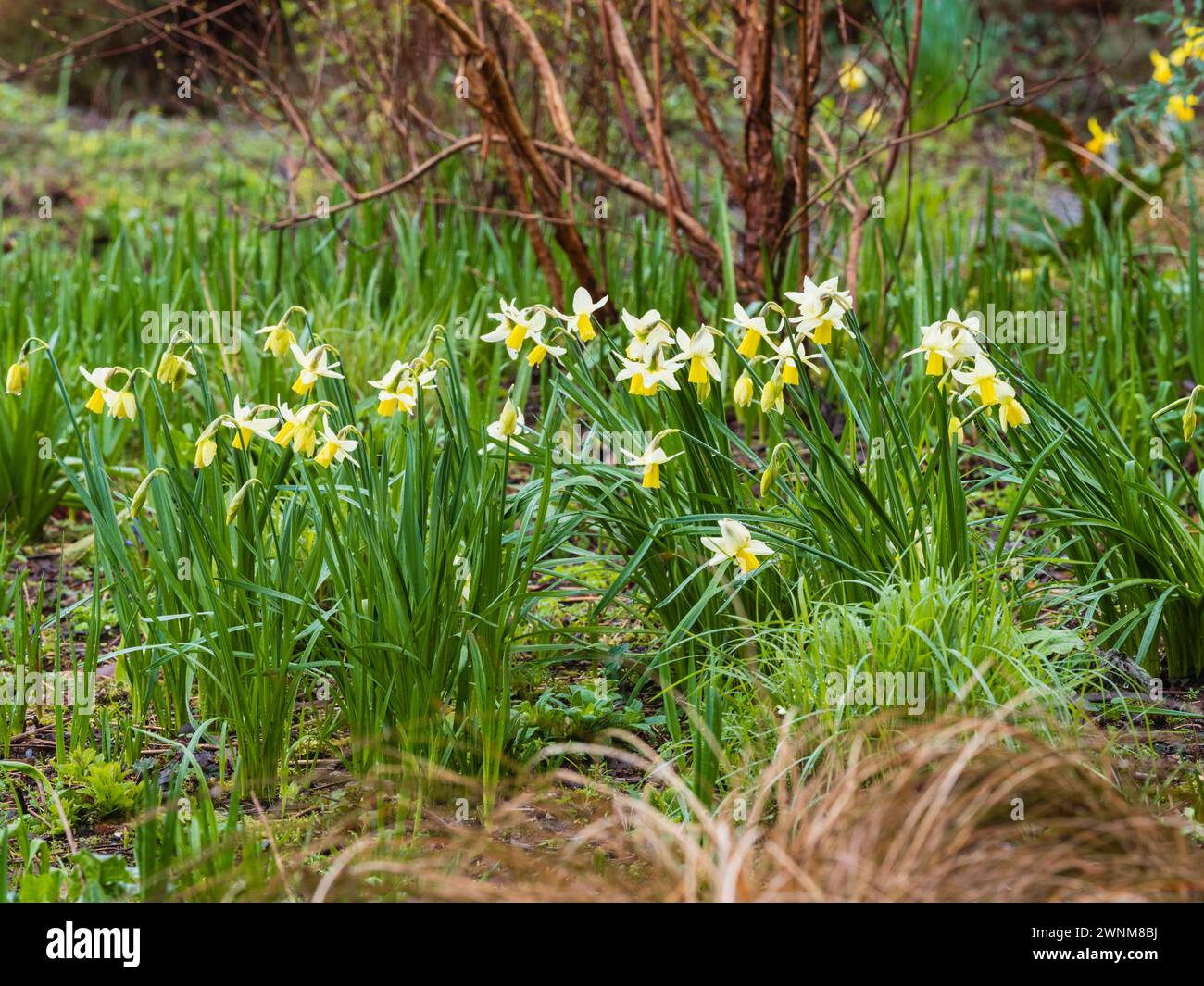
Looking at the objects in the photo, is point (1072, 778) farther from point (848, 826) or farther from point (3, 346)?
point (3, 346)

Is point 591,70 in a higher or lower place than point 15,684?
higher

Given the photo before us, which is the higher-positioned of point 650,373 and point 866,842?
point 650,373

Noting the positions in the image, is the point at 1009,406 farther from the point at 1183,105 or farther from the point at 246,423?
the point at 1183,105

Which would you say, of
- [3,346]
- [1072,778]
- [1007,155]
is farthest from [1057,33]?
[1072,778]

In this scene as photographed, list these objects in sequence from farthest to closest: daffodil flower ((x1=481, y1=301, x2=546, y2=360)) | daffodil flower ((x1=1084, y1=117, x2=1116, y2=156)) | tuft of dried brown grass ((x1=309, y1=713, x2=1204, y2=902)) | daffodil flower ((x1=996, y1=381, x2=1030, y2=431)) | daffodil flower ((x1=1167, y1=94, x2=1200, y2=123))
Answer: daffodil flower ((x1=1084, y1=117, x2=1116, y2=156)) → daffodil flower ((x1=1167, y1=94, x2=1200, y2=123)) → daffodil flower ((x1=481, y1=301, x2=546, y2=360)) → daffodil flower ((x1=996, y1=381, x2=1030, y2=431)) → tuft of dried brown grass ((x1=309, y1=713, x2=1204, y2=902))

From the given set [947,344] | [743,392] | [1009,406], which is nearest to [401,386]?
[743,392]

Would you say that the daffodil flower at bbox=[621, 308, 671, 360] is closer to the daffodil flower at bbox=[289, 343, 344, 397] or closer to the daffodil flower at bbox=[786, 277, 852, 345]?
the daffodil flower at bbox=[786, 277, 852, 345]

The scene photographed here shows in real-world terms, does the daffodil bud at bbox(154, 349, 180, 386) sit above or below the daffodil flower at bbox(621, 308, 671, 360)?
below

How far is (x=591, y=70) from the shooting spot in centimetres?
562

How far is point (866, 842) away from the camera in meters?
1.83

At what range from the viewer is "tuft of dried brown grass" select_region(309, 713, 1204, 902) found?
5.82 feet

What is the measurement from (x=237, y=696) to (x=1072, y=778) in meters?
1.50

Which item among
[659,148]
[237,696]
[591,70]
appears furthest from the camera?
[591,70]

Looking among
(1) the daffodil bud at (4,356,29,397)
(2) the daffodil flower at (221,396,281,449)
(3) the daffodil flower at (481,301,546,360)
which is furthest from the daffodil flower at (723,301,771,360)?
(1) the daffodil bud at (4,356,29,397)
